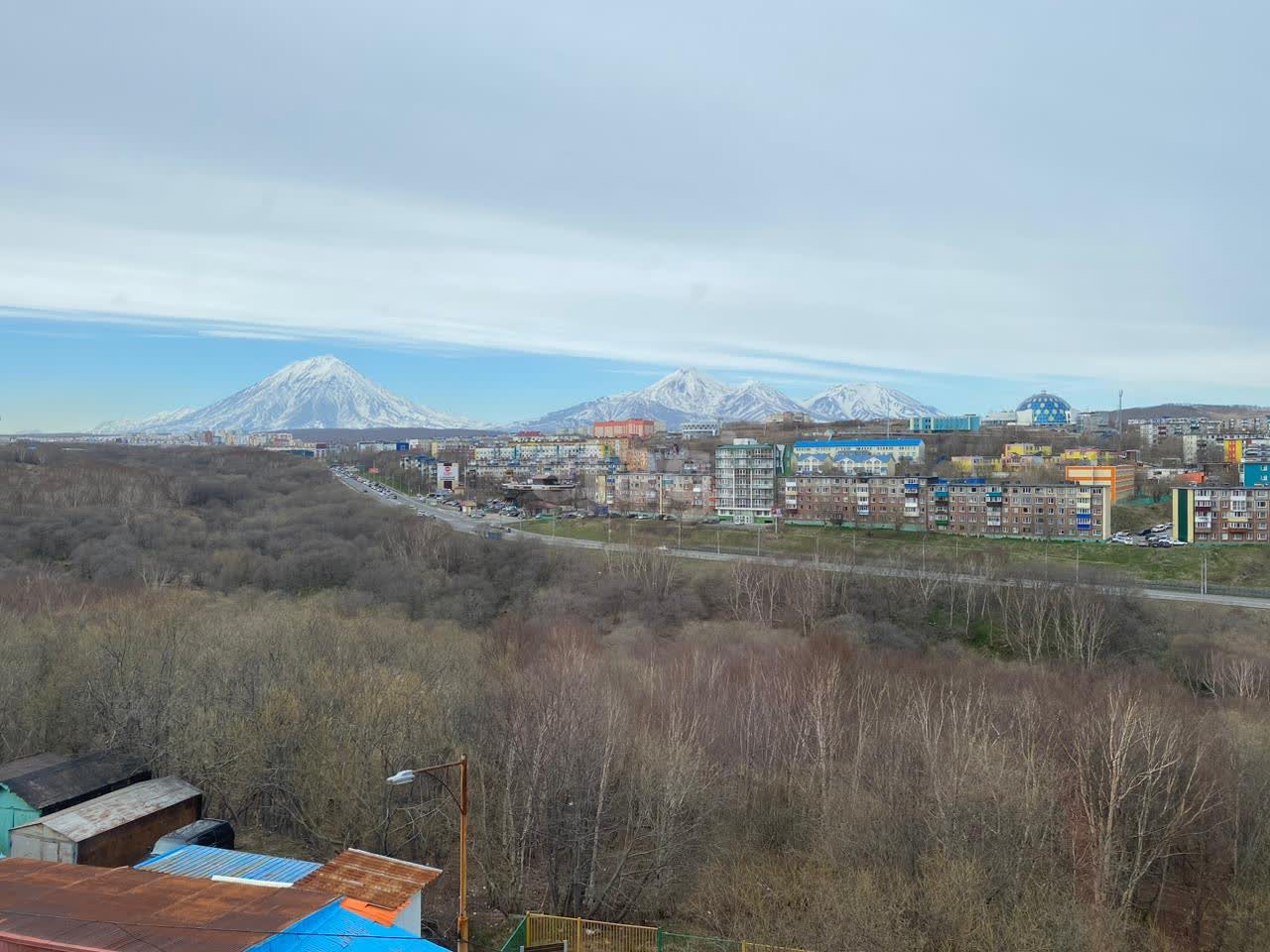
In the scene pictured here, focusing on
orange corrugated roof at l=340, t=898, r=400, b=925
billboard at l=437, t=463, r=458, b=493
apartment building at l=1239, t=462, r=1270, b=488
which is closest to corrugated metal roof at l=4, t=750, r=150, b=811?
orange corrugated roof at l=340, t=898, r=400, b=925

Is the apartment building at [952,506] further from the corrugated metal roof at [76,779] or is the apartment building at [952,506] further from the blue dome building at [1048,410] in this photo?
the blue dome building at [1048,410]

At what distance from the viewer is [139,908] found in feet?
23.9

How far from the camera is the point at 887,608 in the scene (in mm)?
29047

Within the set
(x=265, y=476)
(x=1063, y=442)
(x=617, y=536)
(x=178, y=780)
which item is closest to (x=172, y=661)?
(x=178, y=780)

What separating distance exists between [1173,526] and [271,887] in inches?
1637

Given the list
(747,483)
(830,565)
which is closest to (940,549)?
(830,565)

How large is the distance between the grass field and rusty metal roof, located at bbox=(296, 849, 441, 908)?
89.2 feet

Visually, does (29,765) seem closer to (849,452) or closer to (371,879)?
(371,879)

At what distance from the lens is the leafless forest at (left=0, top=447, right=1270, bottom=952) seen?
31.8 feet

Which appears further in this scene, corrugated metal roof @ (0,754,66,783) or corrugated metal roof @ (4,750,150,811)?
corrugated metal roof @ (0,754,66,783)

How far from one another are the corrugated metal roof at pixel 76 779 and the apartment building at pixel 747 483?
4013 cm

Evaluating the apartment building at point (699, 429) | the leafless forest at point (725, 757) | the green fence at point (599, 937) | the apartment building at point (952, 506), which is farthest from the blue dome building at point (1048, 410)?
the green fence at point (599, 937)

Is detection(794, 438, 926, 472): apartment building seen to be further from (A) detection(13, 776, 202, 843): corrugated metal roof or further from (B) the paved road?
(A) detection(13, 776, 202, 843): corrugated metal roof

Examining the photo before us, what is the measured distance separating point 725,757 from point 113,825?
848 cm
